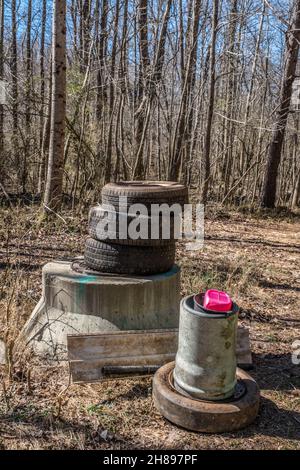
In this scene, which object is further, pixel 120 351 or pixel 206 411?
pixel 120 351

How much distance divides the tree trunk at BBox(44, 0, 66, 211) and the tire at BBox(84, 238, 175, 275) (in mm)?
4539

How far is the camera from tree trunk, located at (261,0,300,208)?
A: 41.0ft

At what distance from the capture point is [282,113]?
536 inches

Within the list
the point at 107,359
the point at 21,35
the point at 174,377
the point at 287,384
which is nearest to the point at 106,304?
the point at 107,359

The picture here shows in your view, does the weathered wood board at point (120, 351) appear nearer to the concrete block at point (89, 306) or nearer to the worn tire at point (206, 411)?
the concrete block at point (89, 306)

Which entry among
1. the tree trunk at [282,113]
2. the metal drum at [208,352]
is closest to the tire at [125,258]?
the metal drum at [208,352]

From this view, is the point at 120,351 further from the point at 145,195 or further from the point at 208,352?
the point at 145,195

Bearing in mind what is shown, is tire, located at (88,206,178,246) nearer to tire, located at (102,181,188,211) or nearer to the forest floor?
tire, located at (102,181,188,211)

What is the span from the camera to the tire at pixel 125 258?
4402 mm

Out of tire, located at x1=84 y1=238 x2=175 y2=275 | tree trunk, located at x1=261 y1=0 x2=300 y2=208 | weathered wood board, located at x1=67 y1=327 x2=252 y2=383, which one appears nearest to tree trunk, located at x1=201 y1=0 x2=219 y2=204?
tree trunk, located at x1=261 y1=0 x2=300 y2=208

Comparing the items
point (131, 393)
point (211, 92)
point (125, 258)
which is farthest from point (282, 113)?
point (131, 393)

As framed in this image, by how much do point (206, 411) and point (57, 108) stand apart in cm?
726

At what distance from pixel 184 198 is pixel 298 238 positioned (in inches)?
260
